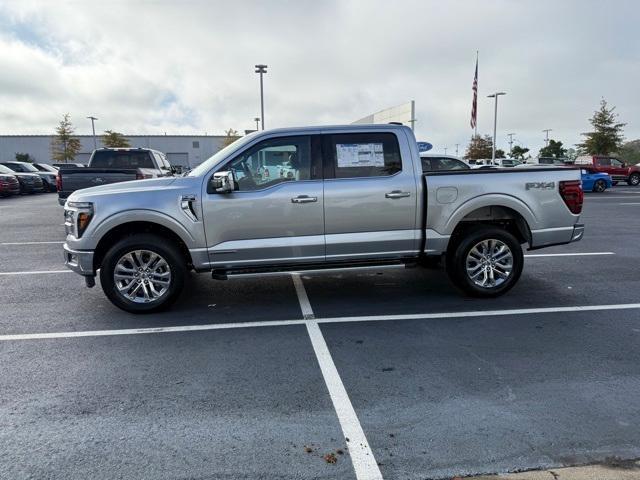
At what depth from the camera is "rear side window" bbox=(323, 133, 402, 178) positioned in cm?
565

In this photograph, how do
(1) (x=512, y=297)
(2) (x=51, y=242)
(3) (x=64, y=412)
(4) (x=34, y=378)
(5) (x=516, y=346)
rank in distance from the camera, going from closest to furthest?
1. (3) (x=64, y=412)
2. (4) (x=34, y=378)
3. (5) (x=516, y=346)
4. (1) (x=512, y=297)
5. (2) (x=51, y=242)

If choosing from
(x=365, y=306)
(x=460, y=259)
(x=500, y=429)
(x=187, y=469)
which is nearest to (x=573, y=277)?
(x=460, y=259)

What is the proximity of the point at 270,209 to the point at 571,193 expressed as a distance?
3.74 meters

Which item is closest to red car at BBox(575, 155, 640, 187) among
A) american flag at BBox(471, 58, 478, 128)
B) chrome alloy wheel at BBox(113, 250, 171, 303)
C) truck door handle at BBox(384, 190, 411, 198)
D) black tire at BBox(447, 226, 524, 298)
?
american flag at BBox(471, 58, 478, 128)

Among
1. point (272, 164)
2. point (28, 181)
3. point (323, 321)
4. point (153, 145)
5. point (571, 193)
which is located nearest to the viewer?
point (323, 321)

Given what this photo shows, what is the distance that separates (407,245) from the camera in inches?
229

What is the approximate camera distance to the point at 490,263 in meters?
5.96

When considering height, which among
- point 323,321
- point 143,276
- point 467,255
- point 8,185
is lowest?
point 323,321

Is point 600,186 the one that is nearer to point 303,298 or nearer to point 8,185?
point 303,298

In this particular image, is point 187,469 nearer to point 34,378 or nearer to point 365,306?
point 34,378

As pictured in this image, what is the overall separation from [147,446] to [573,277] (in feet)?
20.8

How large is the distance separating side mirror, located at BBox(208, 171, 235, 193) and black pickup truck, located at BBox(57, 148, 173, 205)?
4.47 metres

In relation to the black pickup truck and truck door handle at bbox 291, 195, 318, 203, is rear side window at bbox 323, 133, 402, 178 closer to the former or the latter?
truck door handle at bbox 291, 195, 318, 203

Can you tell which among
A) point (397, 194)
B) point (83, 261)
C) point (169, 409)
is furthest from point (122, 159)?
point (169, 409)
